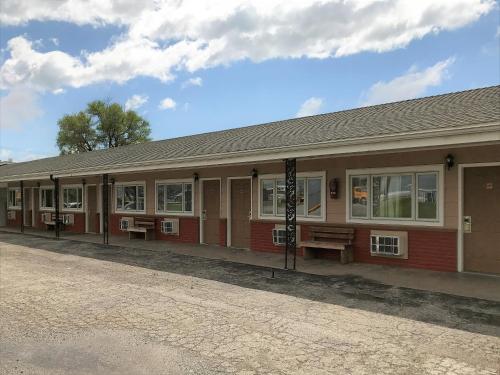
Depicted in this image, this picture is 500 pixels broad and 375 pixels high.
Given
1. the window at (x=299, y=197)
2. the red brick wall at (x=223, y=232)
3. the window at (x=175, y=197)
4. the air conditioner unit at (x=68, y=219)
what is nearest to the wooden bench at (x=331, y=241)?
the window at (x=299, y=197)

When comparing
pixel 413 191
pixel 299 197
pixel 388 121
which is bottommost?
pixel 299 197

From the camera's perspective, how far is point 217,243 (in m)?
13.7

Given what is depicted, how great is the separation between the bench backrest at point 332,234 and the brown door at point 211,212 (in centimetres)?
367

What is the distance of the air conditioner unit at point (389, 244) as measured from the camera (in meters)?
9.31

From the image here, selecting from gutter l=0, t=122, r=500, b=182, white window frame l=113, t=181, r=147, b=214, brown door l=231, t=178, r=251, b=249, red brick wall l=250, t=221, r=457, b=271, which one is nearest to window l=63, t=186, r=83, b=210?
white window frame l=113, t=181, r=147, b=214

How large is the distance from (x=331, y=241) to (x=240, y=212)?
3.29 metres

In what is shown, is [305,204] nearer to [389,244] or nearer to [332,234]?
[332,234]

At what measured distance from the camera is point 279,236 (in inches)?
454

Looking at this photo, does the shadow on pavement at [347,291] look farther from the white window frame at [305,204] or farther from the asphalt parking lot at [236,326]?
the white window frame at [305,204]

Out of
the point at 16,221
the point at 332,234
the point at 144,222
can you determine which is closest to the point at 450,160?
the point at 332,234

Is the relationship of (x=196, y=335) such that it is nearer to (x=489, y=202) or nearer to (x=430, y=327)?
(x=430, y=327)

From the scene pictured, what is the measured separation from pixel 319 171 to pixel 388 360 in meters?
6.69

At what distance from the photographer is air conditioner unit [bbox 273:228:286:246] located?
1145cm

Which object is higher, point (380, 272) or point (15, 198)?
point (15, 198)
